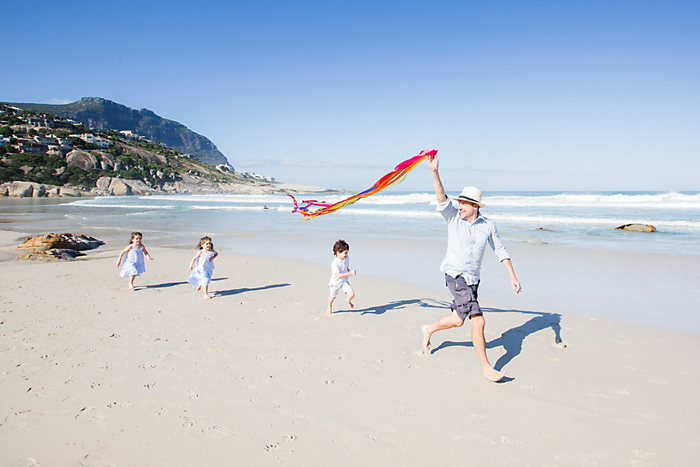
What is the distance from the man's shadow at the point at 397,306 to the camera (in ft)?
21.3

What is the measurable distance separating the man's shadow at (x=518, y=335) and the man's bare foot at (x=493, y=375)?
368 mm

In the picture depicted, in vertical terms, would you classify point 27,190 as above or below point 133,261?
above

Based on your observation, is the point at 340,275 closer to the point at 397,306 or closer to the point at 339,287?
the point at 339,287

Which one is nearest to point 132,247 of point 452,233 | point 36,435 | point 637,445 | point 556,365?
point 36,435

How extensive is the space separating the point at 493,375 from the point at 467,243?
1.32 m

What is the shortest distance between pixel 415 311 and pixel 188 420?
400cm

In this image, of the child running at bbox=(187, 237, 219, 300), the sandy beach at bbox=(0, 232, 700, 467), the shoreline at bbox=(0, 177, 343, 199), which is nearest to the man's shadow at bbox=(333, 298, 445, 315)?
the sandy beach at bbox=(0, 232, 700, 467)

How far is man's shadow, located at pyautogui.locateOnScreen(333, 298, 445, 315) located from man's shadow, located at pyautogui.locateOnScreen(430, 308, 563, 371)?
977 mm

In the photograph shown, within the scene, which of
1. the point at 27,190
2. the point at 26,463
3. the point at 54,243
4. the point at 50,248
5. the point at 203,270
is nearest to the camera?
the point at 26,463

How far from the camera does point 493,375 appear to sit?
3988 mm

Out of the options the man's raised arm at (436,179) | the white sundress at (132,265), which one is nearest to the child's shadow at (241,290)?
the white sundress at (132,265)

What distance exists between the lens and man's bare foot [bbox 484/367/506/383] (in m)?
3.95

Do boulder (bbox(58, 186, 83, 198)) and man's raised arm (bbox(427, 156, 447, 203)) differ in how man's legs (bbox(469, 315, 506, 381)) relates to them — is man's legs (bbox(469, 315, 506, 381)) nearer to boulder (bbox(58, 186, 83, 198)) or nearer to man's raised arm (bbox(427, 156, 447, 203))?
man's raised arm (bbox(427, 156, 447, 203))

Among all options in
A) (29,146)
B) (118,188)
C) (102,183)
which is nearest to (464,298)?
(118,188)
